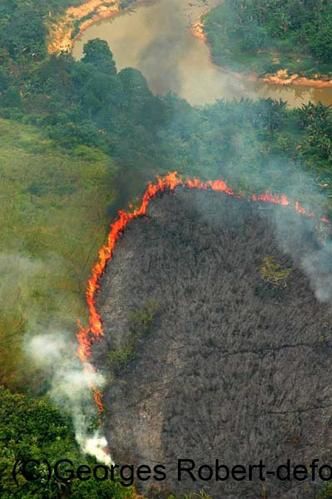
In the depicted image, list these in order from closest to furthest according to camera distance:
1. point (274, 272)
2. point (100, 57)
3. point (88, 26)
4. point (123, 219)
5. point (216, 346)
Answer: point (216, 346)
point (274, 272)
point (123, 219)
point (100, 57)
point (88, 26)

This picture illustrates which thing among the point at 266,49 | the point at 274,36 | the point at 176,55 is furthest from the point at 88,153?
the point at 274,36

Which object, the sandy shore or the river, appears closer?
the river

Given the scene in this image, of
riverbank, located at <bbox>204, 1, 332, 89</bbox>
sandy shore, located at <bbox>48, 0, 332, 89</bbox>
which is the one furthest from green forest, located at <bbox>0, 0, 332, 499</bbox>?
sandy shore, located at <bbox>48, 0, 332, 89</bbox>

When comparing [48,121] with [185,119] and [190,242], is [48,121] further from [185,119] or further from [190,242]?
[190,242]

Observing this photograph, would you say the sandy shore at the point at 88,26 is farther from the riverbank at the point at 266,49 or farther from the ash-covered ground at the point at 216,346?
the ash-covered ground at the point at 216,346

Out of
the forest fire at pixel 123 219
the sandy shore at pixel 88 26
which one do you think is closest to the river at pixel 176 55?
the sandy shore at pixel 88 26

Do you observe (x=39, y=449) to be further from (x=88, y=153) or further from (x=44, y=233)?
(x=88, y=153)

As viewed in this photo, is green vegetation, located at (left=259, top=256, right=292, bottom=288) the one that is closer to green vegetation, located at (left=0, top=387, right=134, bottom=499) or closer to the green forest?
the green forest
